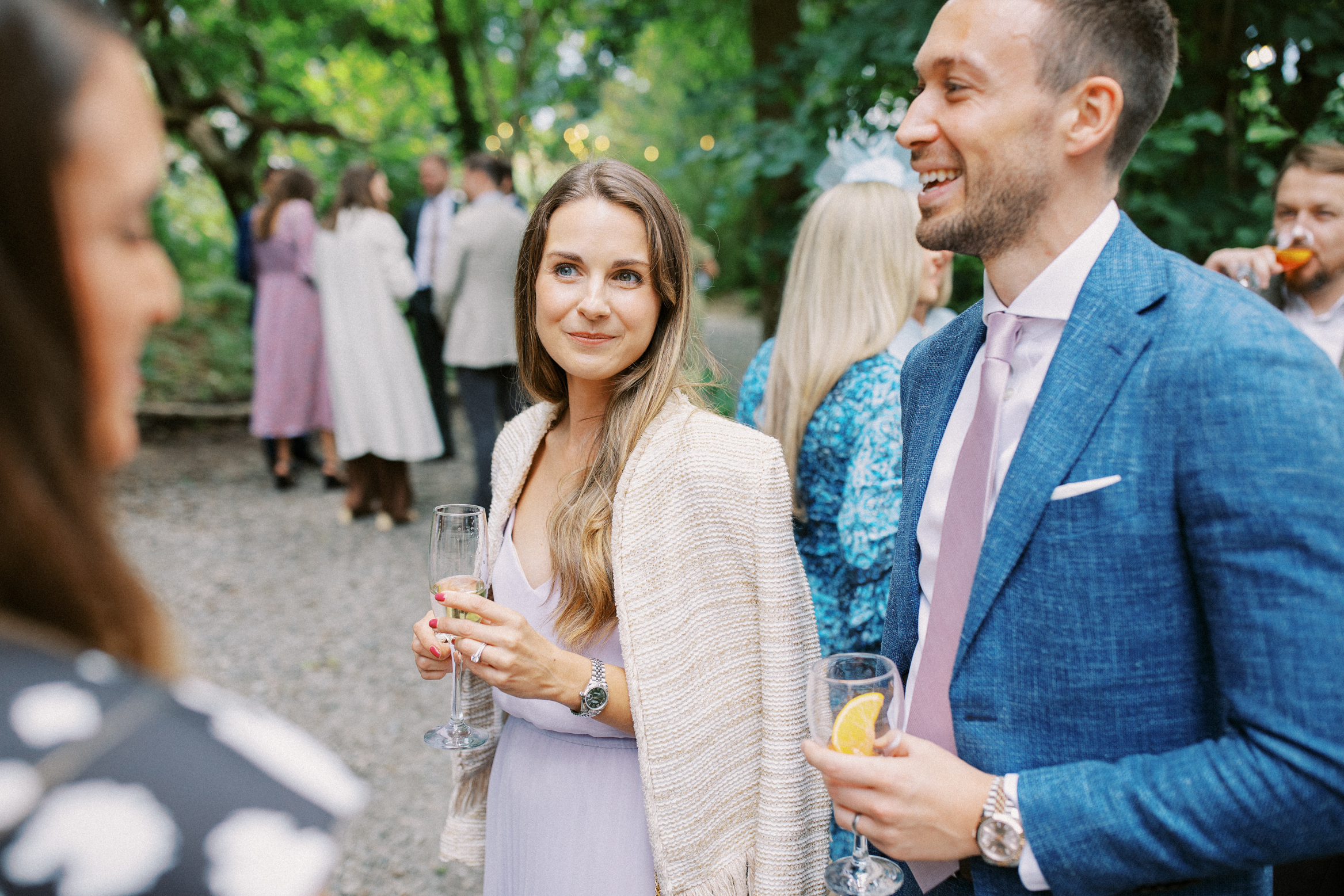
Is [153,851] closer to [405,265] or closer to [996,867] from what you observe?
[996,867]

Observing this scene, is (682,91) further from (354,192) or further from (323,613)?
(323,613)

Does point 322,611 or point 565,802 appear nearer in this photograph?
point 565,802

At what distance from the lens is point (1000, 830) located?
4.10 ft

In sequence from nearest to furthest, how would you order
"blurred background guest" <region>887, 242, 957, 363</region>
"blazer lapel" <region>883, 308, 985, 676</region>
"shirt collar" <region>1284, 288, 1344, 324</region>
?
"blazer lapel" <region>883, 308, 985, 676</region> → "blurred background guest" <region>887, 242, 957, 363</region> → "shirt collar" <region>1284, 288, 1344, 324</region>

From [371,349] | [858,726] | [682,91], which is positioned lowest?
[371,349]

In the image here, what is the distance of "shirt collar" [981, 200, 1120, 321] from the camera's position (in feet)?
4.56

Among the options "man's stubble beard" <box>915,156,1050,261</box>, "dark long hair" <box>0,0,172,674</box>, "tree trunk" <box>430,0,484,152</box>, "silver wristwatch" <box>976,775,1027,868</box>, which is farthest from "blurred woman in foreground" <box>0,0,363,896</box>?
"tree trunk" <box>430,0,484,152</box>

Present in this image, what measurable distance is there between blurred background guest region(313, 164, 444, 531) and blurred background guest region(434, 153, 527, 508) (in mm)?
479

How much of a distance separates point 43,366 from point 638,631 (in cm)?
124

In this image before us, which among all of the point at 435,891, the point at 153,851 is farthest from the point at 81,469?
the point at 435,891

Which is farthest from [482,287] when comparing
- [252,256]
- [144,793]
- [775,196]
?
[144,793]

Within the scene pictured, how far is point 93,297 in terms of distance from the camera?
0.72 meters

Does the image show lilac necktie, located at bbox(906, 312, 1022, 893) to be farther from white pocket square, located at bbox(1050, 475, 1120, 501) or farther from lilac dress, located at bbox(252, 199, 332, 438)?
lilac dress, located at bbox(252, 199, 332, 438)

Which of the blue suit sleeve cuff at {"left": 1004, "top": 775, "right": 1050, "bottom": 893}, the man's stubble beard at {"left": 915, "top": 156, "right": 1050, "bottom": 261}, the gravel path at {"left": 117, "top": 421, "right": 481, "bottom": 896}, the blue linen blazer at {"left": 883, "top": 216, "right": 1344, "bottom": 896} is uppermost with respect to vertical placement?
the man's stubble beard at {"left": 915, "top": 156, "right": 1050, "bottom": 261}
